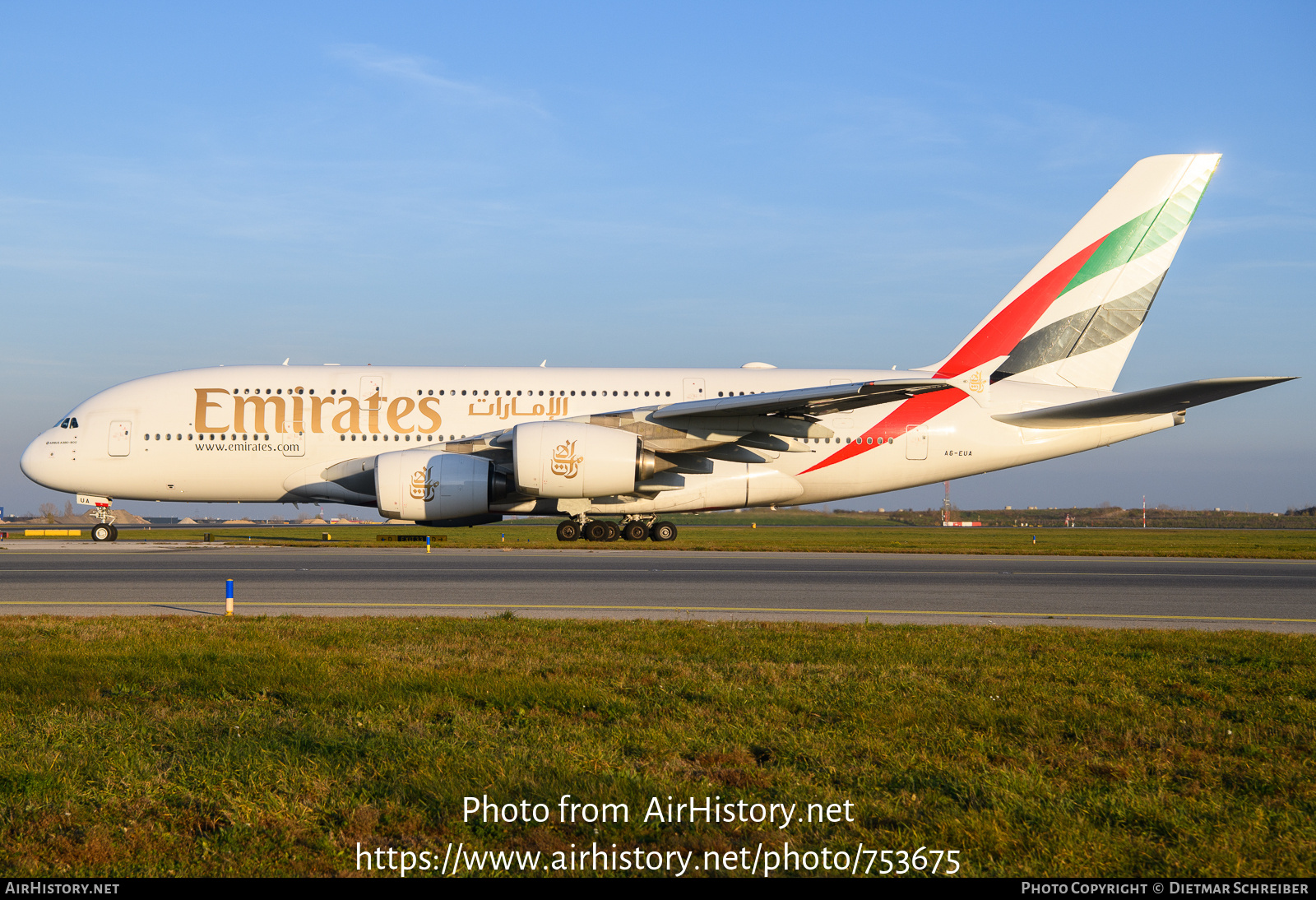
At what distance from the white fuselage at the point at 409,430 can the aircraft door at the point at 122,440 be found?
0.10ft

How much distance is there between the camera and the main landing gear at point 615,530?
24.1 metres

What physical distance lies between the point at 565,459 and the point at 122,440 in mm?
11685

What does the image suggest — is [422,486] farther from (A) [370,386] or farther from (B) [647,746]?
(B) [647,746]

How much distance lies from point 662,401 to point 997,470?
8824mm

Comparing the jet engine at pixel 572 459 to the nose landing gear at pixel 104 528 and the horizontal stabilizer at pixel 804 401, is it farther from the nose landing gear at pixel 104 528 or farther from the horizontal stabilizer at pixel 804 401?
the nose landing gear at pixel 104 528

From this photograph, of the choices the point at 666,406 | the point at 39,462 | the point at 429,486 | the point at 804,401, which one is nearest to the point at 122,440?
the point at 39,462

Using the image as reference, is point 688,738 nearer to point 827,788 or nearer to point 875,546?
point 827,788

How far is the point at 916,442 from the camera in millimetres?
23734

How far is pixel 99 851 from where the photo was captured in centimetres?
362

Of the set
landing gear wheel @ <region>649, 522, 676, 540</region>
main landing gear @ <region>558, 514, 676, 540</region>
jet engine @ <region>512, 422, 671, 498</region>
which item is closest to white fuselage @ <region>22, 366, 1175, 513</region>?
main landing gear @ <region>558, 514, 676, 540</region>

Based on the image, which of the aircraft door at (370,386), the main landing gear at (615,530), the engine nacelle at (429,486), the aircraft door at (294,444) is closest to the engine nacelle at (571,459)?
the engine nacelle at (429,486)

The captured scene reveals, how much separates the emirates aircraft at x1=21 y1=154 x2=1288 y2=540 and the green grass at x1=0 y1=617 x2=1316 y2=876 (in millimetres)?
14765
